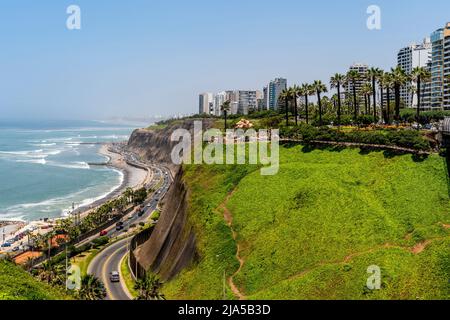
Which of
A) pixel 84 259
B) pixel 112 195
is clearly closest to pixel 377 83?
pixel 84 259

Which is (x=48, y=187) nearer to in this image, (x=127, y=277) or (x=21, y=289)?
(x=127, y=277)

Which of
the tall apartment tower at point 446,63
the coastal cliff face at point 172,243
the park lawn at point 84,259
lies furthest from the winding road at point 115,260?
the tall apartment tower at point 446,63

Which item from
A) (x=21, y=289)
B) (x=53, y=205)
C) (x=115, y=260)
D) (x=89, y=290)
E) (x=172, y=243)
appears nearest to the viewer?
(x=21, y=289)

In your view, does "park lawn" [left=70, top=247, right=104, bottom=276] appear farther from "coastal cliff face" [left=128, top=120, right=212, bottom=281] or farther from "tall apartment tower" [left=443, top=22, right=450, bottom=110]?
"tall apartment tower" [left=443, top=22, right=450, bottom=110]

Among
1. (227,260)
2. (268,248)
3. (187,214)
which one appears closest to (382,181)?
(268,248)

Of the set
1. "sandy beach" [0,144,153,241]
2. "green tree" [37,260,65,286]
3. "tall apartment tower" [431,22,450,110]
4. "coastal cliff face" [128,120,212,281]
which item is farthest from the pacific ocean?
"tall apartment tower" [431,22,450,110]

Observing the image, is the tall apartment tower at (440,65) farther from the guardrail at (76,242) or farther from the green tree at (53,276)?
the green tree at (53,276)

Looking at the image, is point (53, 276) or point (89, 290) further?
point (53, 276)
